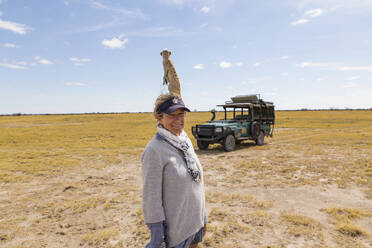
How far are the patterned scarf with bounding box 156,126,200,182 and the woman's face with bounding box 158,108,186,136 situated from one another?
0.16ft

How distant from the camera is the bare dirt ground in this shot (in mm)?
3340

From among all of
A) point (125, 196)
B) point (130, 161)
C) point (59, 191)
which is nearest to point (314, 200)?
point (125, 196)

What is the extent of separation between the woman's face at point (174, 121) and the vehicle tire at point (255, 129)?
10002mm

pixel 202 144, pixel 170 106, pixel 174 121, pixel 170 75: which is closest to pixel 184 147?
pixel 174 121

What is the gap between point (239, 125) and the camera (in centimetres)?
1075

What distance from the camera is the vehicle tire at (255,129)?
11.2 meters

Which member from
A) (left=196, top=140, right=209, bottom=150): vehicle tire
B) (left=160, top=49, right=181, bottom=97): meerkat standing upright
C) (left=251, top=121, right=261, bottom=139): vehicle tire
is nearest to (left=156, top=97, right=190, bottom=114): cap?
(left=160, top=49, right=181, bottom=97): meerkat standing upright

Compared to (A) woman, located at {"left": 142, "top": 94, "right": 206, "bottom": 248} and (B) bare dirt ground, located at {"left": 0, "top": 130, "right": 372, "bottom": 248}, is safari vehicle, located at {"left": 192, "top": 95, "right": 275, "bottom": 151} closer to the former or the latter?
(B) bare dirt ground, located at {"left": 0, "top": 130, "right": 372, "bottom": 248}

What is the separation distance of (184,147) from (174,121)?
197 mm

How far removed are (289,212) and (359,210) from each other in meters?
1.20

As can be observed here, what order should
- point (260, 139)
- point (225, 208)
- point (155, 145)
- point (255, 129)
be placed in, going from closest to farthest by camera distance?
point (155, 145)
point (225, 208)
point (255, 129)
point (260, 139)

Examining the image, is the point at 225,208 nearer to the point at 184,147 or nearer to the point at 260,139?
the point at 184,147

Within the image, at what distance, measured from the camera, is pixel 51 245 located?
3.29 m

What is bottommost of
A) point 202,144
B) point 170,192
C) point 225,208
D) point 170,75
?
point 225,208
